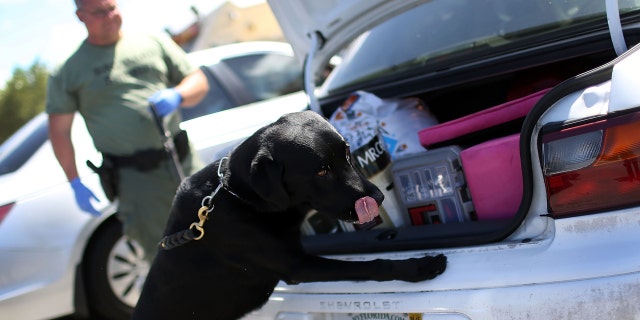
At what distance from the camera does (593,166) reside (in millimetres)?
1720

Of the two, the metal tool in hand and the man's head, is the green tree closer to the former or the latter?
the man's head

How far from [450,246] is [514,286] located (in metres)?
0.33

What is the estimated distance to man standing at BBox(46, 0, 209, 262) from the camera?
3.34 m

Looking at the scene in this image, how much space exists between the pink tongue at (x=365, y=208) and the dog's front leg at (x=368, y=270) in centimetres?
15

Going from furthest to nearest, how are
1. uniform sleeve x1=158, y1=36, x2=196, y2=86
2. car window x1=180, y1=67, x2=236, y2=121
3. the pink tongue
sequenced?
1. car window x1=180, y1=67, x2=236, y2=121
2. uniform sleeve x1=158, y1=36, x2=196, y2=86
3. the pink tongue

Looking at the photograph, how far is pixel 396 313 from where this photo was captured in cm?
197

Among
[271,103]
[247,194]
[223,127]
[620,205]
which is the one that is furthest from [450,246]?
[271,103]

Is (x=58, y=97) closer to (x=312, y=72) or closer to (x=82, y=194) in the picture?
(x=82, y=194)

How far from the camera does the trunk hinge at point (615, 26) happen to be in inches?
78.5

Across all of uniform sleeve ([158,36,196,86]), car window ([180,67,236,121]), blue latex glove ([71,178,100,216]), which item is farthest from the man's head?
car window ([180,67,236,121])

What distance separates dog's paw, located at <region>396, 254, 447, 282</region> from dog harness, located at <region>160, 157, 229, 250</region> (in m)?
0.62

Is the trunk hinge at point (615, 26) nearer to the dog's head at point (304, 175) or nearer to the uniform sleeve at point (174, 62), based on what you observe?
the dog's head at point (304, 175)

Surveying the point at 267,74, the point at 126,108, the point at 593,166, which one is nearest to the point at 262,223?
the point at 593,166

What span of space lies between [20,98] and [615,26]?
1388 cm
